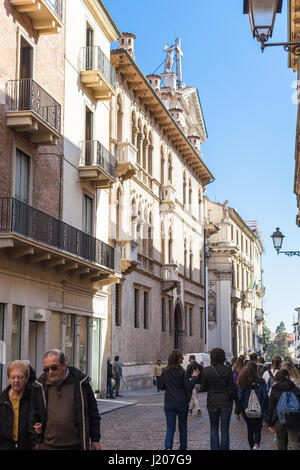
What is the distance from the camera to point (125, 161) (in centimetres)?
3144

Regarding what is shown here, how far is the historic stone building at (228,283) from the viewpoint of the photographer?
6694 cm

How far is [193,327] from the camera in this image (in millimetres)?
49000

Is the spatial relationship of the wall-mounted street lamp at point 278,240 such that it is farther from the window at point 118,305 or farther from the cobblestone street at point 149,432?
the window at point 118,305

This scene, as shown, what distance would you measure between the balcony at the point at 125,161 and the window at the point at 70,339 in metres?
9.12

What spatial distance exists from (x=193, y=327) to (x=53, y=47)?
29.5 metres

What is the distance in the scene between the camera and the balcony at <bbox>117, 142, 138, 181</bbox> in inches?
1238

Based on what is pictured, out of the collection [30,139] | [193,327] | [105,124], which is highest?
[105,124]

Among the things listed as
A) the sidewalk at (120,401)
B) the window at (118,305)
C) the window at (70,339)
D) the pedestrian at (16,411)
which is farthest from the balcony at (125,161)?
the pedestrian at (16,411)

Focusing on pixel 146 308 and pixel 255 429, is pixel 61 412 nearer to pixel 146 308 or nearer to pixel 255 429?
pixel 255 429
